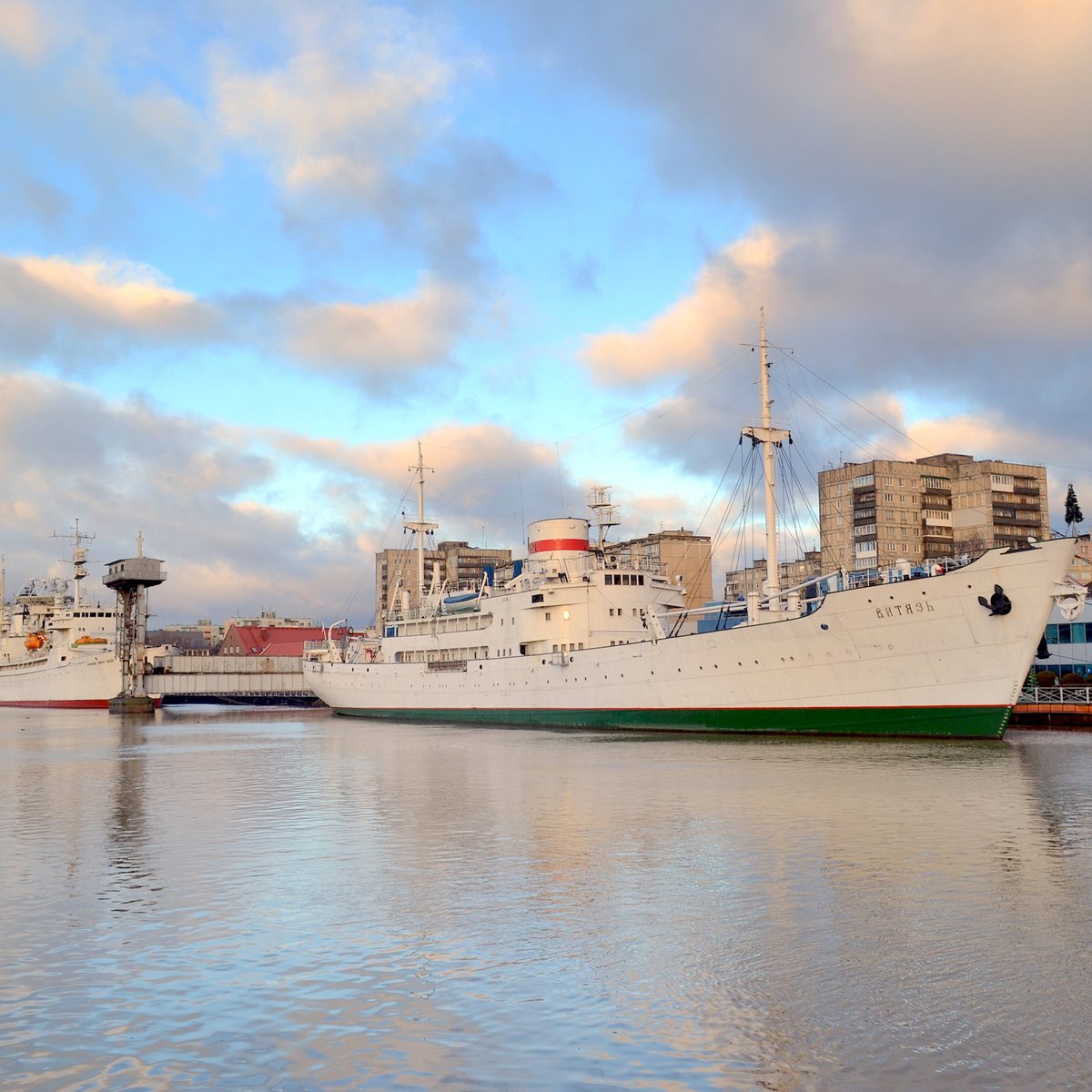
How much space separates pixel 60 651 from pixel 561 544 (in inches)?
2166

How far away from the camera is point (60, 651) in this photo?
8644cm

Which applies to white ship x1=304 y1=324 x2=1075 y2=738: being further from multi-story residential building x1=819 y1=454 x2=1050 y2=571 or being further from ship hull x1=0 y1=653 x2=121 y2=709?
multi-story residential building x1=819 y1=454 x2=1050 y2=571

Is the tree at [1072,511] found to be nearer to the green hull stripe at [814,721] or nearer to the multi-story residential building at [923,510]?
the multi-story residential building at [923,510]

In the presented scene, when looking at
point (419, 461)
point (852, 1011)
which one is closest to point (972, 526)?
point (419, 461)

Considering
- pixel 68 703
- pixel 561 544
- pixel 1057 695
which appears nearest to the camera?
pixel 1057 695

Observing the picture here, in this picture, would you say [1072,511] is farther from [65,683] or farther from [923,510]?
[65,683]

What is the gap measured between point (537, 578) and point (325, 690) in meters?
28.0

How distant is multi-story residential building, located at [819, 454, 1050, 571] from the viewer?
4589 inches

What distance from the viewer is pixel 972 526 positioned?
4688 inches

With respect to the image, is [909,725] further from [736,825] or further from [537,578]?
[537,578]

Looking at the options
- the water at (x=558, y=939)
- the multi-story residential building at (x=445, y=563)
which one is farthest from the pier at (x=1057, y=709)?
the multi-story residential building at (x=445, y=563)

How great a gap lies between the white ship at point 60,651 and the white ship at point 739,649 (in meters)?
34.8

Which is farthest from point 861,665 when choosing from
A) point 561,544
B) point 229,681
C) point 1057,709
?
point 229,681

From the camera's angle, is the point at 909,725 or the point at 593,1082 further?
the point at 909,725
